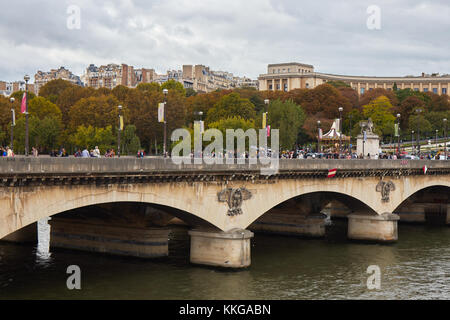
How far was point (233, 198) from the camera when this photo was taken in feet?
123

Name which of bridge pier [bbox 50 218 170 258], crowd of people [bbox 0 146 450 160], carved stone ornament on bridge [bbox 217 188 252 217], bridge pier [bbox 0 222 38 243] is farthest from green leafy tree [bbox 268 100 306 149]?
carved stone ornament on bridge [bbox 217 188 252 217]

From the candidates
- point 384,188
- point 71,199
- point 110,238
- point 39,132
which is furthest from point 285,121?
point 71,199

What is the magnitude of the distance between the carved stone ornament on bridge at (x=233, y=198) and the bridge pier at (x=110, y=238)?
4987 millimetres

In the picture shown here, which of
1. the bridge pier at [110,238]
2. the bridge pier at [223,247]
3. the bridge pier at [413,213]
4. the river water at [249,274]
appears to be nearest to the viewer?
the river water at [249,274]

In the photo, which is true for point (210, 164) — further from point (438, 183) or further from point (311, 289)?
point (438, 183)

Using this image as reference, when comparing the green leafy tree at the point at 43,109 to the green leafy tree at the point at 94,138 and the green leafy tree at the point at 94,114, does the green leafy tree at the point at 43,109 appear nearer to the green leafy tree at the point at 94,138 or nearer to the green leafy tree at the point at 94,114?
the green leafy tree at the point at 94,114

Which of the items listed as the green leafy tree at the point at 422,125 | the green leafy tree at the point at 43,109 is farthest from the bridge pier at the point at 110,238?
the green leafy tree at the point at 422,125

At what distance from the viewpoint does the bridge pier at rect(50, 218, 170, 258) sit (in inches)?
1583

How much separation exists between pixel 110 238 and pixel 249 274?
32.4 ft

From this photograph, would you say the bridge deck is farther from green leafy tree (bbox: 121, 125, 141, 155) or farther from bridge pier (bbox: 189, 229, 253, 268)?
green leafy tree (bbox: 121, 125, 141, 155)

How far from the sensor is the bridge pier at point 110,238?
4022 cm

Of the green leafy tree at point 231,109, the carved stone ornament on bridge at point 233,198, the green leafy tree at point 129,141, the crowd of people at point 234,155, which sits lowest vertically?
the carved stone ornament on bridge at point 233,198

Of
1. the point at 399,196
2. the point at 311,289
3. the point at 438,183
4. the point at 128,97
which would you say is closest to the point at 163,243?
the point at 311,289

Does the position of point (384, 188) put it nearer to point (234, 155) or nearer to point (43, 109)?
point (234, 155)
